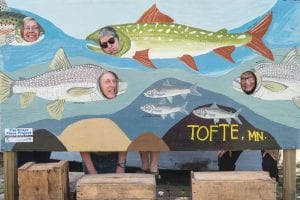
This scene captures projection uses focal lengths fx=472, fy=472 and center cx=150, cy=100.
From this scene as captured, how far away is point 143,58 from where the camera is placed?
193 inches

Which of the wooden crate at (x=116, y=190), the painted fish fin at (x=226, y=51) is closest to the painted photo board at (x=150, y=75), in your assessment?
the painted fish fin at (x=226, y=51)

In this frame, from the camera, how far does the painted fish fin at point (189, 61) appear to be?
487cm

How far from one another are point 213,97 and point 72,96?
1475 mm

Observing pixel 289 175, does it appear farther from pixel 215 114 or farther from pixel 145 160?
pixel 145 160

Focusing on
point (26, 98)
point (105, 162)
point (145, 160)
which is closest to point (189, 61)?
point (145, 160)

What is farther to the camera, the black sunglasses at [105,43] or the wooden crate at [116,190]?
the black sunglasses at [105,43]

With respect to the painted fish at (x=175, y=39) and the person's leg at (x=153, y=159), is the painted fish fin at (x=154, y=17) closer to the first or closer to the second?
the painted fish at (x=175, y=39)

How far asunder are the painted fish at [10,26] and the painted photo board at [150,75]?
0.01 meters

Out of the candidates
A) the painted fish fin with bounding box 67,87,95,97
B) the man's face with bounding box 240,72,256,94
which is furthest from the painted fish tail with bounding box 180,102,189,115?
the painted fish fin with bounding box 67,87,95,97

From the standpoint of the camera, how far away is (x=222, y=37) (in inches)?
191

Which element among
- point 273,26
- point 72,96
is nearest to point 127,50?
point 72,96

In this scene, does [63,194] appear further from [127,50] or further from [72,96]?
[127,50]

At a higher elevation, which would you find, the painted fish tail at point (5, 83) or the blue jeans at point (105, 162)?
the painted fish tail at point (5, 83)

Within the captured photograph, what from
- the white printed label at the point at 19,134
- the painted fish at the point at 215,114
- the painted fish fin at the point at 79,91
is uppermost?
the painted fish fin at the point at 79,91
